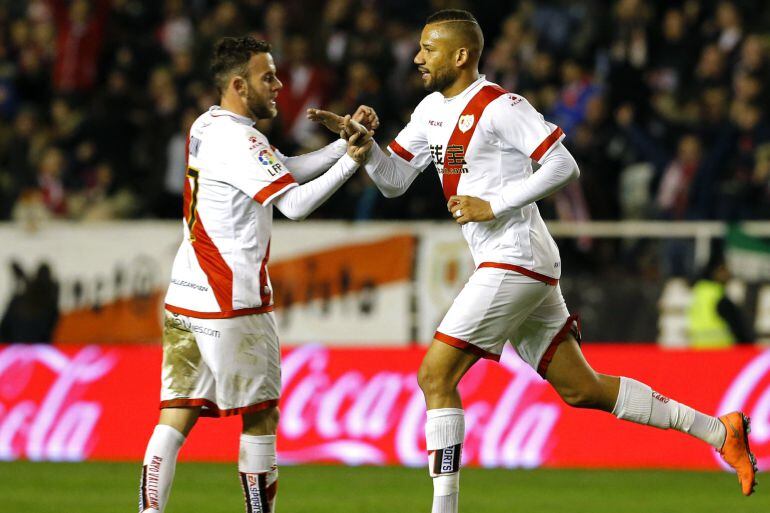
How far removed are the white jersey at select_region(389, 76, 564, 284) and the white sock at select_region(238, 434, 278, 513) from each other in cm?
133

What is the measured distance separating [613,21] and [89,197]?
5.74 metres

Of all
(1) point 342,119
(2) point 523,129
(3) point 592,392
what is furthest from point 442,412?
(1) point 342,119

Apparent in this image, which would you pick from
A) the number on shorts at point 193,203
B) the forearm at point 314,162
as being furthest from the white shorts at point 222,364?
the forearm at point 314,162

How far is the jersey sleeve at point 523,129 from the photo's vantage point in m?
6.50

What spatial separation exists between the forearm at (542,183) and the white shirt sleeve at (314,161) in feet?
2.84

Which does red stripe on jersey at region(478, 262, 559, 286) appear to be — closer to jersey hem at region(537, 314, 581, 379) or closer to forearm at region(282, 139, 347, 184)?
jersey hem at region(537, 314, 581, 379)

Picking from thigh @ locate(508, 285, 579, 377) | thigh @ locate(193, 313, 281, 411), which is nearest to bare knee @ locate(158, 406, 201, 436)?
thigh @ locate(193, 313, 281, 411)

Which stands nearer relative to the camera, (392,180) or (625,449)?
(392,180)

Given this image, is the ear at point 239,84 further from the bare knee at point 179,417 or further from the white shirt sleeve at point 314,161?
the bare knee at point 179,417

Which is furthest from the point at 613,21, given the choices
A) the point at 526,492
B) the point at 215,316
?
the point at 215,316

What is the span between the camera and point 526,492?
9.31m

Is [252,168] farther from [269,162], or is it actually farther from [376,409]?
[376,409]

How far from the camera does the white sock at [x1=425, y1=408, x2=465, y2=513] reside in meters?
6.44

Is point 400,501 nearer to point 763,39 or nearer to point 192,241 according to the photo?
point 192,241
